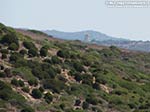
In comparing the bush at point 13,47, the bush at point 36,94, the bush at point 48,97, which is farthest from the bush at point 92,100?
the bush at point 13,47

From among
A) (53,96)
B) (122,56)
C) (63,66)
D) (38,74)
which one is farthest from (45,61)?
(122,56)

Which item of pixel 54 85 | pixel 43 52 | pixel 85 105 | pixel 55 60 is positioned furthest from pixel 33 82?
pixel 43 52

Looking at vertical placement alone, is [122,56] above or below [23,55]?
below

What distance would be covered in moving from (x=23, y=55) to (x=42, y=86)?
6.70 meters

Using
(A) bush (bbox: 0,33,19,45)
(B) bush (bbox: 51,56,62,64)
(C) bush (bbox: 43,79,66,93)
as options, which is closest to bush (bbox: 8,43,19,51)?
(A) bush (bbox: 0,33,19,45)

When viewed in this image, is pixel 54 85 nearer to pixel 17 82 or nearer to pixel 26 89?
pixel 26 89

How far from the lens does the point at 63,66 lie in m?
52.5

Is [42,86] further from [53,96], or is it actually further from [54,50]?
[54,50]

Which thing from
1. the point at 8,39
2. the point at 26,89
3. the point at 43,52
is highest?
the point at 8,39

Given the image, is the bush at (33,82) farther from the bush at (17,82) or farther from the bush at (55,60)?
the bush at (55,60)

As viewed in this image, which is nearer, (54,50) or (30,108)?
(30,108)

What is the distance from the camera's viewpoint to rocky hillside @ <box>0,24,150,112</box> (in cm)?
4003

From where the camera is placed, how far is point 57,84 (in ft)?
150

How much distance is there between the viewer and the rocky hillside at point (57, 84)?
40031 mm
